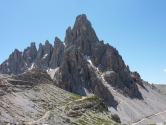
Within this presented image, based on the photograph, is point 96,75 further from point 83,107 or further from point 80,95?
point 83,107

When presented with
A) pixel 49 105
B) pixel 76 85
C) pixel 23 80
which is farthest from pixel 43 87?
pixel 76 85

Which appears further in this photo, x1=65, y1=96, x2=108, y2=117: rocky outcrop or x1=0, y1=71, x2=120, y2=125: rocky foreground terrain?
x1=65, y1=96, x2=108, y2=117: rocky outcrop

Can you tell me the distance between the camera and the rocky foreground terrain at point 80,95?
66.8m

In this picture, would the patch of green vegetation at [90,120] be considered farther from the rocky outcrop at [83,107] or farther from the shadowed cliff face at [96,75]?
the shadowed cliff face at [96,75]

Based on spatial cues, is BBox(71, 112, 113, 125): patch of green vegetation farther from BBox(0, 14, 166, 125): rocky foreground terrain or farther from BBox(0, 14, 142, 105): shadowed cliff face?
BBox(0, 14, 142, 105): shadowed cliff face

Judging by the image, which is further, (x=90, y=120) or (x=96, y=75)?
(x=96, y=75)

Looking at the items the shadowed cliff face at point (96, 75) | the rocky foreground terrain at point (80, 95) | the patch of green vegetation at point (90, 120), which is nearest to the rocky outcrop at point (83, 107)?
the rocky foreground terrain at point (80, 95)

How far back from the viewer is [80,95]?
124 meters

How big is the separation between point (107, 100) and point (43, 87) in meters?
66.1

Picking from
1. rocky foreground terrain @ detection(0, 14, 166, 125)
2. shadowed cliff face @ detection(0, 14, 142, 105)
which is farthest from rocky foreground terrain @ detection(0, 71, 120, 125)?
shadowed cliff face @ detection(0, 14, 142, 105)

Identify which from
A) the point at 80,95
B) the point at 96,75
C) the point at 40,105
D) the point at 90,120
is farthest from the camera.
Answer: the point at 96,75

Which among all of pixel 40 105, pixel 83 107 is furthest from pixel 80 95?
pixel 40 105

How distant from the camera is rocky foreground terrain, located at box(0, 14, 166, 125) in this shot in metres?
66.8

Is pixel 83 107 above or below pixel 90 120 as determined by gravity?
above
